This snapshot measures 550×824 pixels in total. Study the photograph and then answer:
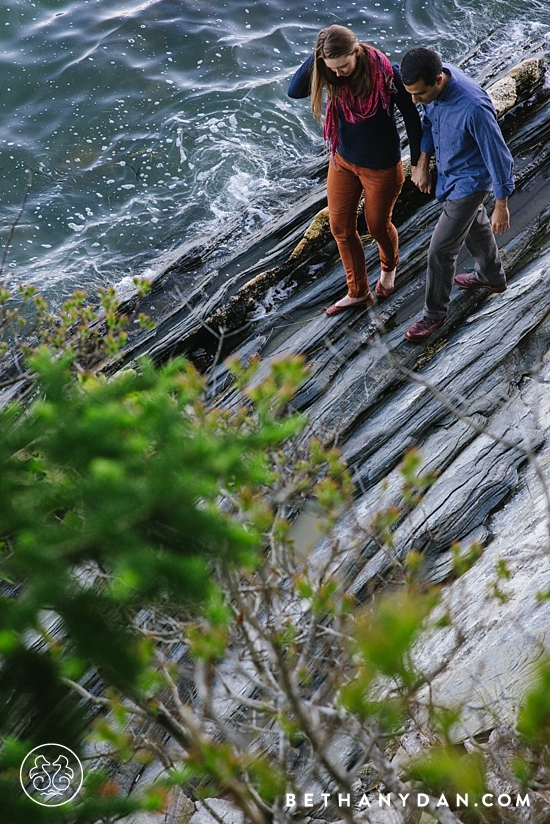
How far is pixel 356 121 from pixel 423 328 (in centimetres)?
184

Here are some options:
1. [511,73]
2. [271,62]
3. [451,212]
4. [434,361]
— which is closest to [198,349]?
[434,361]

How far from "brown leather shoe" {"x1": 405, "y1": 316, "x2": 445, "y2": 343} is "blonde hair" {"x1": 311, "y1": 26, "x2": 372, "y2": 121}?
193cm

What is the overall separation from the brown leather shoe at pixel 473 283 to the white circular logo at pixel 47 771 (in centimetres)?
496

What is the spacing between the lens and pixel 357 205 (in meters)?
5.11

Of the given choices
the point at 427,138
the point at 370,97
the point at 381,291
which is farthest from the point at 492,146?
the point at 381,291

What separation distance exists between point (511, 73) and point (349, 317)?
5273mm

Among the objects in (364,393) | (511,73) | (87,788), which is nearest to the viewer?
(87,788)

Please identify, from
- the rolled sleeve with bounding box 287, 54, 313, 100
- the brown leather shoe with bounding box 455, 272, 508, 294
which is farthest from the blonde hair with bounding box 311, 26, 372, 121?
the brown leather shoe with bounding box 455, 272, 508, 294

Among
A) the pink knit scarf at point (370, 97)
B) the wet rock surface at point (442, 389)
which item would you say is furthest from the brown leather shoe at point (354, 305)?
the pink knit scarf at point (370, 97)

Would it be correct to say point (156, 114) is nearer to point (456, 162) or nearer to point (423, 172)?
point (423, 172)

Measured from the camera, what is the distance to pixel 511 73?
845 cm

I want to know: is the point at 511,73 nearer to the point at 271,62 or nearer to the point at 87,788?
the point at 271,62

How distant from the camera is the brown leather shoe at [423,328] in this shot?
537cm

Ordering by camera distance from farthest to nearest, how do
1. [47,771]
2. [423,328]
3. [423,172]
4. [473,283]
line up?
[473,283], [423,328], [423,172], [47,771]
